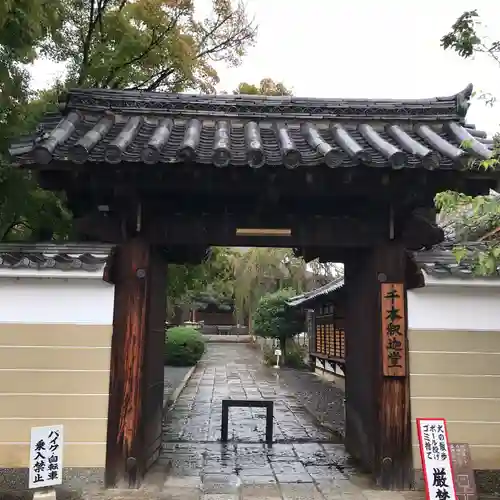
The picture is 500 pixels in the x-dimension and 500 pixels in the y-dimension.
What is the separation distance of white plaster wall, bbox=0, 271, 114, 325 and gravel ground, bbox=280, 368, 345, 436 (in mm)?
6008

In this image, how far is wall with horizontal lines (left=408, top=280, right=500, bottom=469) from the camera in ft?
19.7

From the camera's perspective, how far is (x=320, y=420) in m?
11.6

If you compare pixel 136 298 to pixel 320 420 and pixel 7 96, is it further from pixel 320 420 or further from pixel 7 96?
pixel 320 420

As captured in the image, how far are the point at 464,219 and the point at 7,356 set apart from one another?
5137mm

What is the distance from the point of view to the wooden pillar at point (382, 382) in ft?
19.8

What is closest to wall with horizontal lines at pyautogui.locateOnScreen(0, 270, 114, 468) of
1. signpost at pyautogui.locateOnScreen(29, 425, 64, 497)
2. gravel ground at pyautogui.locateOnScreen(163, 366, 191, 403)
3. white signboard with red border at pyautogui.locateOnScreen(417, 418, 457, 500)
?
signpost at pyautogui.locateOnScreen(29, 425, 64, 497)

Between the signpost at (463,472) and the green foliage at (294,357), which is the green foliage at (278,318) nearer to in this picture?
the green foliage at (294,357)

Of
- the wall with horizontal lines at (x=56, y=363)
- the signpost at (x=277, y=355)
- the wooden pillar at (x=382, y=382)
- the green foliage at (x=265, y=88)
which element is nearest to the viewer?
the wall with horizontal lines at (x=56, y=363)

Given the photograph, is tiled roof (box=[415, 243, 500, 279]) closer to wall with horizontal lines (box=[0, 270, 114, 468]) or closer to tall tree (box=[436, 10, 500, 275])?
tall tree (box=[436, 10, 500, 275])

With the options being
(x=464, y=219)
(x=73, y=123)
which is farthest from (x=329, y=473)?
(x=73, y=123)

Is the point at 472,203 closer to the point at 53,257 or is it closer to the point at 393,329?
the point at 393,329

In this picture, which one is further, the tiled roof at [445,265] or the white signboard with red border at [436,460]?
Result: the tiled roof at [445,265]

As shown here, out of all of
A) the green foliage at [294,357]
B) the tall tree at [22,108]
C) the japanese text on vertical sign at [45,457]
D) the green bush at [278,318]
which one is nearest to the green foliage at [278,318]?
the green bush at [278,318]

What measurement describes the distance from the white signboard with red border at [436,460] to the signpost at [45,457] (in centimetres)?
371
